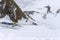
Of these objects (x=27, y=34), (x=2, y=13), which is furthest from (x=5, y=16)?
(x=27, y=34)

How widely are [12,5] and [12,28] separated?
61cm

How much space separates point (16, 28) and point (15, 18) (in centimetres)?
42

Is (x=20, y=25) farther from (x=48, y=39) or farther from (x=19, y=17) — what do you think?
(x=48, y=39)

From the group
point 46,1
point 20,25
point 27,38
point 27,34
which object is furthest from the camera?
point 46,1

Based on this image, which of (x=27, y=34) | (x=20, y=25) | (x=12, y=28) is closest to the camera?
(x=27, y=34)

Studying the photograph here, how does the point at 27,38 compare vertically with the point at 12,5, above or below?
below

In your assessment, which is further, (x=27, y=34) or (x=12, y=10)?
(x=12, y=10)

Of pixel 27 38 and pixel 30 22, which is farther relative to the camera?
pixel 30 22

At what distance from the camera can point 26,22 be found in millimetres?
3965

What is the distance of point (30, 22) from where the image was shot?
159 inches

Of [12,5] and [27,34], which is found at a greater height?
[12,5]

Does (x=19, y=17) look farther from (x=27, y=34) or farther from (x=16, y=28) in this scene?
(x=27, y=34)

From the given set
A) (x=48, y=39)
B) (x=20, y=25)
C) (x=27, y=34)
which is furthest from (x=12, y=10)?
(x=48, y=39)

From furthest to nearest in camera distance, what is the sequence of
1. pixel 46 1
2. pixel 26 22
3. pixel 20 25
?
pixel 46 1, pixel 26 22, pixel 20 25
